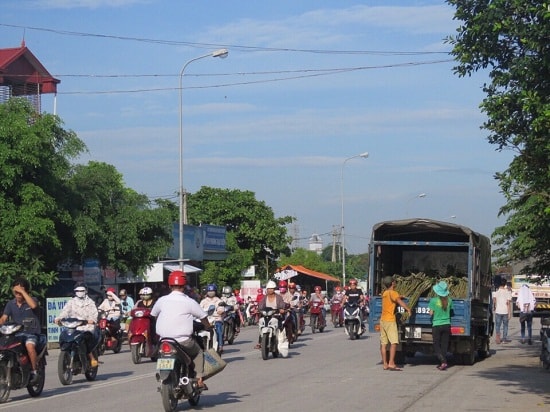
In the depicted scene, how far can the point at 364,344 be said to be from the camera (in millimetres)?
26594

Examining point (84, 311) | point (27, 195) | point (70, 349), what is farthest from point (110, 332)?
point (70, 349)

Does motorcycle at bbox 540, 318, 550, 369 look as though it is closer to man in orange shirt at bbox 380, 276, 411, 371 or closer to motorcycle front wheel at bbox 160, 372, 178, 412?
man in orange shirt at bbox 380, 276, 411, 371

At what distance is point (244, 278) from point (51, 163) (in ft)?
102

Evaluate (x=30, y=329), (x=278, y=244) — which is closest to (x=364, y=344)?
(x=30, y=329)

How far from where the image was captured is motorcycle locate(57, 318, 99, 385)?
15.3 meters

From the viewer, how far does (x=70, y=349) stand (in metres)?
15.4

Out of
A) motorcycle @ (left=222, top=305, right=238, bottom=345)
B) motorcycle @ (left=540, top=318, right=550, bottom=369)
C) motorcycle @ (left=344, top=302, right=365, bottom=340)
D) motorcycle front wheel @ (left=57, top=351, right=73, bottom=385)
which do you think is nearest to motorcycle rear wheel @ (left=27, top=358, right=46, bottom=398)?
motorcycle front wheel @ (left=57, top=351, right=73, bottom=385)

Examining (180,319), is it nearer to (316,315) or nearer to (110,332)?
(110,332)

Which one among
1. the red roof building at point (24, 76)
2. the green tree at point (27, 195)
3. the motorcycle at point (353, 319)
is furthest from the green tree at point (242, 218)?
the motorcycle at point (353, 319)

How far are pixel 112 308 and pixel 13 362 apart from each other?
11.7 m

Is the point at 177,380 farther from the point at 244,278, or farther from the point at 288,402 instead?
the point at 244,278

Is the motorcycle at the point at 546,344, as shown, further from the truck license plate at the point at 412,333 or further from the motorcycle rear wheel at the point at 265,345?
the motorcycle rear wheel at the point at 265,345

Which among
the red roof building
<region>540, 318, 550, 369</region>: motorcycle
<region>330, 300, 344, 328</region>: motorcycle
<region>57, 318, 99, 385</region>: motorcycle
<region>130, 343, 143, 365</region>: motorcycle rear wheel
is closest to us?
<region>57, 318, 99, 385</region>: motorcycle

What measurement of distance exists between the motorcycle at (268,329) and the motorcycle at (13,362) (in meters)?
7.28
